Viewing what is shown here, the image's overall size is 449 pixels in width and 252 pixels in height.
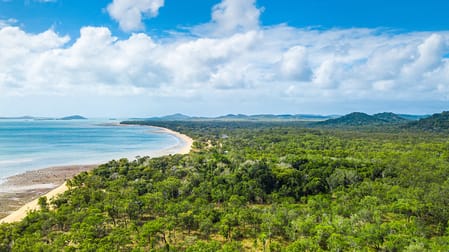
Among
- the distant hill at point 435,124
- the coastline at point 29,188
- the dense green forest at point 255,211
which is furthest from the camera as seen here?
the distant hill at point 435,124

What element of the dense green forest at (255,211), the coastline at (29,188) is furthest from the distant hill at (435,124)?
the coastline at (29,188)

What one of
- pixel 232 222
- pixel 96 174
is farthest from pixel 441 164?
pixel 96 174

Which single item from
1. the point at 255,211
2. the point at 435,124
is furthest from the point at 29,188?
the point at 435,124

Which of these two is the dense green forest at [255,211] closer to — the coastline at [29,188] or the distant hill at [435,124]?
the coastline at [29,188]

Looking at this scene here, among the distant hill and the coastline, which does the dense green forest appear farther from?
the distant hill

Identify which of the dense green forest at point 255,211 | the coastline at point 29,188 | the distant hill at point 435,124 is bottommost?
the coastline at point 29,188

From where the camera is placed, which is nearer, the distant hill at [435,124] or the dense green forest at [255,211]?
the dense green forest at [255,211]
